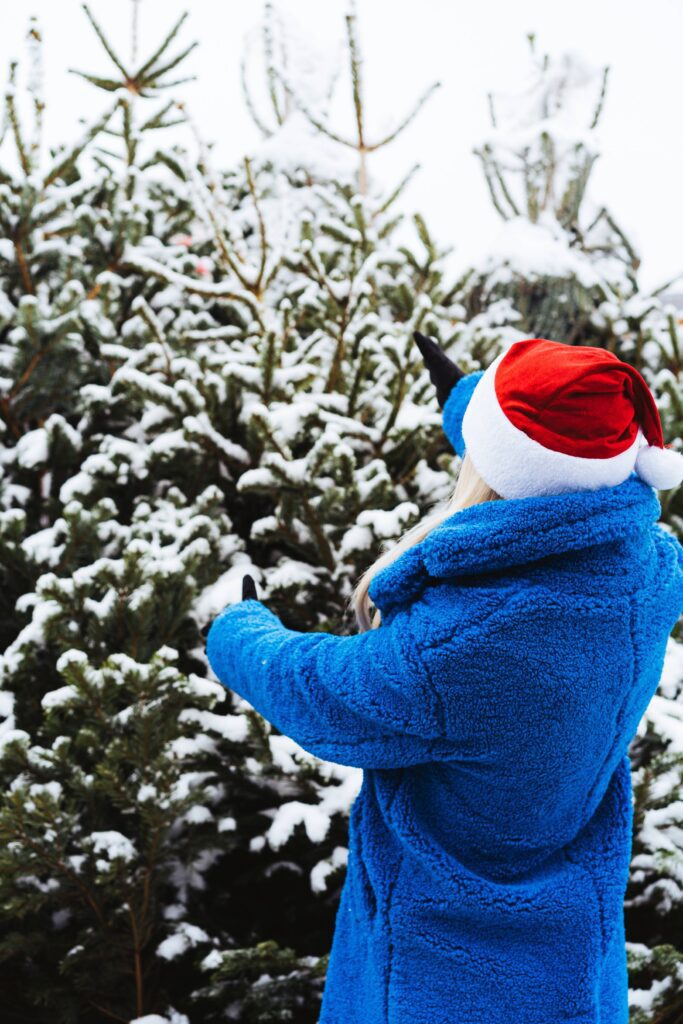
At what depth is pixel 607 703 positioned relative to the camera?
1083 millimetres

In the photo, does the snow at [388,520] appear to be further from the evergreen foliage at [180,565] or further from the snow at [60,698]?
the snow at [60,698]

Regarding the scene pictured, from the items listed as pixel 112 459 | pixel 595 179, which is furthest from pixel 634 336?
pixel 112 459

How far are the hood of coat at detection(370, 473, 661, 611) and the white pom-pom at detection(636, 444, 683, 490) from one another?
0.9 inches

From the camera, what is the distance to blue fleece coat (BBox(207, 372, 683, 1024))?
3.32 feet

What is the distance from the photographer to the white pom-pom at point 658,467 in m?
1.10

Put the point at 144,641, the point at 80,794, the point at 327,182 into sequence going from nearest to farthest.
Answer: the point at 80,794
the point at 144,641
the point at 327,182

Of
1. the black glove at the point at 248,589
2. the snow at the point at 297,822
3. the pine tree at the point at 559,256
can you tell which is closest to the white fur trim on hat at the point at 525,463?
the black glove at the point at 248,589

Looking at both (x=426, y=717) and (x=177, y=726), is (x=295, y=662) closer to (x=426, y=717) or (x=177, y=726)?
(x=426, y=717)

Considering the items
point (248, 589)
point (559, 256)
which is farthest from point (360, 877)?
point (559, 256)

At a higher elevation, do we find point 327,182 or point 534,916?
point 327,182

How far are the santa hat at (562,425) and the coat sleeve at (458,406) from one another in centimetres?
41

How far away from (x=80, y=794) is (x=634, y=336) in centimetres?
460

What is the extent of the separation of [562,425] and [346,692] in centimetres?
49

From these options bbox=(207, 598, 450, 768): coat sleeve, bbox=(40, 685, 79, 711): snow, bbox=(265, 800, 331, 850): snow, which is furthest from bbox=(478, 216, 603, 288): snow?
bbox=(207, 598, 450, 768): coat sleeve
